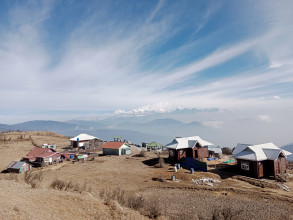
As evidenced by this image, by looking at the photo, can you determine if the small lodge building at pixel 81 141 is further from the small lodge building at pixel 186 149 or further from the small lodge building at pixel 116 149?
the small lodge building at pixel 186 149

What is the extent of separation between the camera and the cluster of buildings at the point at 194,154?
102 feet

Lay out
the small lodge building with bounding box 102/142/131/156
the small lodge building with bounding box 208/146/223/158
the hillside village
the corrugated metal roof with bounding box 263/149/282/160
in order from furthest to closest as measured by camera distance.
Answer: the small lodge building with bounding box 102/142/131/156, the small lodge building with bounding box 208/146/223/158, the corrugated metal roof with bounding box 263/149/282/160, the hillside village

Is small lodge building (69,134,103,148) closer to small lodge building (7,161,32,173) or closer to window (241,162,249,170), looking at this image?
small lodge building (7,161,32,173)

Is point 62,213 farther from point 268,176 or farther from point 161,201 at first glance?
point 268,176

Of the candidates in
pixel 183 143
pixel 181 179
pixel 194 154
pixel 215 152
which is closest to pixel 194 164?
pixel 194 154

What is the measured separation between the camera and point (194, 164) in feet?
122

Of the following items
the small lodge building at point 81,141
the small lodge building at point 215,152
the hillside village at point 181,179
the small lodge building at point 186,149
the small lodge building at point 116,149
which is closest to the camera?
the hillside village at point 181,179

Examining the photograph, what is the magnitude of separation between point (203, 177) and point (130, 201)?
724 inches

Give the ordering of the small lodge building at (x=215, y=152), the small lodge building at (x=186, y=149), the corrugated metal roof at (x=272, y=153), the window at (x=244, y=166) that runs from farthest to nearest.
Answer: the small lodge building at (x=215, y=152)
the small lodge building at (x=186, y=149)
the window at (x=244, y=166)
the corrugated metal roof at (x=272, y=153)

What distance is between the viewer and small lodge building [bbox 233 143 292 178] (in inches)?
1199

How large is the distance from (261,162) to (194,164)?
1150cm

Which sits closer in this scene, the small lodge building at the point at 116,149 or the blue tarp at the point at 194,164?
the blue tarp at the point at 194,164

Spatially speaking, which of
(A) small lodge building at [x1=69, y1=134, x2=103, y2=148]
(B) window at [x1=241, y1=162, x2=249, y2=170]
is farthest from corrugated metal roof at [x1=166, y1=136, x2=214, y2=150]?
(A) small lodge building at [x1=69, y1=134, x2=103, y2=148]

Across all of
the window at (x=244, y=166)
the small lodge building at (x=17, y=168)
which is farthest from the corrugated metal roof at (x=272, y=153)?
the small lodge building at (x=17, y=168)
